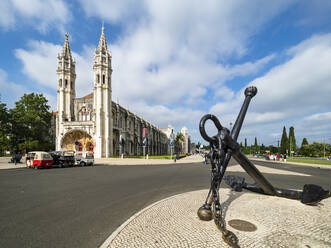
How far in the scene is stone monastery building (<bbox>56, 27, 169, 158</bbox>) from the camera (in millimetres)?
38188

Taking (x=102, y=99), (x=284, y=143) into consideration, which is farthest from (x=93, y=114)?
(x=284, y=143)

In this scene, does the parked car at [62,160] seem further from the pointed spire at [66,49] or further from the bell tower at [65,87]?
the pointed spire at [66,49]

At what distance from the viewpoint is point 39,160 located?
54.5ft

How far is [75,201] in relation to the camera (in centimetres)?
589

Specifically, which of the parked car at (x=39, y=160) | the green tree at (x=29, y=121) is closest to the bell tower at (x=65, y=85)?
the green tree at (x=29, y=121)

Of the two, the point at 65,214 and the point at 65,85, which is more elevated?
the point at 65,85

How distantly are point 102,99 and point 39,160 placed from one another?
85.9 ft

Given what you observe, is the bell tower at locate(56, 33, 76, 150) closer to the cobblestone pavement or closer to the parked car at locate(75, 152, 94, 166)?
the parked car at locate(75, 152, 94, 166)

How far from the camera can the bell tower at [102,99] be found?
37406mm

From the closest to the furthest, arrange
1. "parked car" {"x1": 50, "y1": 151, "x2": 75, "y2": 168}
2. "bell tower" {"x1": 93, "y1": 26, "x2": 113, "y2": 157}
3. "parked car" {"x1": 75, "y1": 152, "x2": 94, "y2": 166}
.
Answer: "parked car" {"x1": 50, "y1": 151, "x2": 75, "y2": 168}, "parked car" {"x1": 75, "y1": 152, "x2": 94, "y2": 166}, "bell tower" {"x1": 93, "y1": 26, "x2": 113, "y2": 157}

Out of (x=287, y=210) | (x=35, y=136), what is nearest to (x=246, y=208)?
(x=287, y=210)

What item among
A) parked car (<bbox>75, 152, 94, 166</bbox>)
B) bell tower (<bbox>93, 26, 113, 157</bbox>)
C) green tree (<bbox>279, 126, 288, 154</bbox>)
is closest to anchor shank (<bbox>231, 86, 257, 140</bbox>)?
parked car (<bbox>75, 152, 94, 166</bbox>)

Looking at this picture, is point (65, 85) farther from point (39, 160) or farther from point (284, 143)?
point (284, 143)

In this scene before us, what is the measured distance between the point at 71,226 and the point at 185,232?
2.85m
